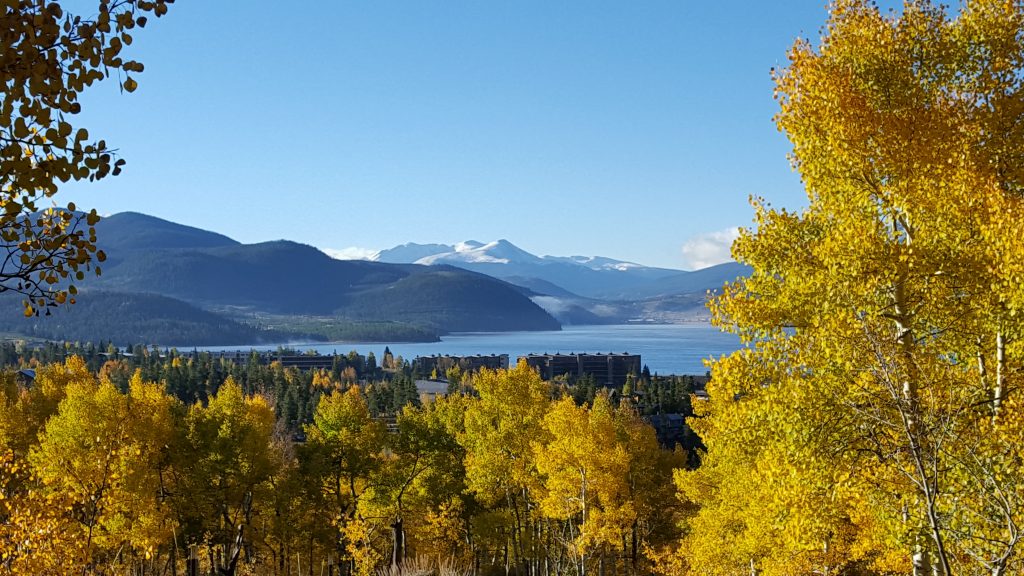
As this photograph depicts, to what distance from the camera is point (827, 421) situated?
Result: 407 inches

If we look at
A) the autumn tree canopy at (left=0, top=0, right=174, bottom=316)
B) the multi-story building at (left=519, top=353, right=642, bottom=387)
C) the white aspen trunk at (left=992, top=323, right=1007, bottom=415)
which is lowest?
the multi-story building at (left=519, top=353, right=642, bottom=387)

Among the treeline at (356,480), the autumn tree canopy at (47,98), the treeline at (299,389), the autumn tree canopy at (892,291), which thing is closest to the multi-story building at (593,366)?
the treeline at (299,389)

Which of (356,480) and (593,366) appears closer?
(356,480)

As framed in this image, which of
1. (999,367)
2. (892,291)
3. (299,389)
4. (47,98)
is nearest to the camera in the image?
(47,98)

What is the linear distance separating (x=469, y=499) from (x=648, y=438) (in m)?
12.5

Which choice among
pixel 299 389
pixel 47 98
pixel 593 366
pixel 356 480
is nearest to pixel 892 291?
pixel 47 98

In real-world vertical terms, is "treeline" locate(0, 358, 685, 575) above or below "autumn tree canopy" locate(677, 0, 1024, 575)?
below

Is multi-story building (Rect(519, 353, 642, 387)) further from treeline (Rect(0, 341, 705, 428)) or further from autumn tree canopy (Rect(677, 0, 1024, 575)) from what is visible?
autumn tree canopy (Rect(677, 0, 1024, 575))

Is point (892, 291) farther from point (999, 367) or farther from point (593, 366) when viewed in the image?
point (593, 366)

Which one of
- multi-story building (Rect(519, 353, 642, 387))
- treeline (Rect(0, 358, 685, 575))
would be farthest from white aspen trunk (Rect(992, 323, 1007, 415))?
multi-story building (Rect(519, 353, 642, 387))

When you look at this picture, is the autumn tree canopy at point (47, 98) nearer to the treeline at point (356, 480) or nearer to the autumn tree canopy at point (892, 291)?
the autumn tree canopy at point (892, 291)

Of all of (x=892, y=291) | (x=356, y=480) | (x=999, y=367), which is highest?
(x=892, y=291)

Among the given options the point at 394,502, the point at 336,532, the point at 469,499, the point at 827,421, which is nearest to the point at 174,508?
the point at 336,532

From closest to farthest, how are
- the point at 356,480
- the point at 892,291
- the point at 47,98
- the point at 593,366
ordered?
the point at 47,98 → the point at 892,291 → the point at 356,480 → the point at 593,366
